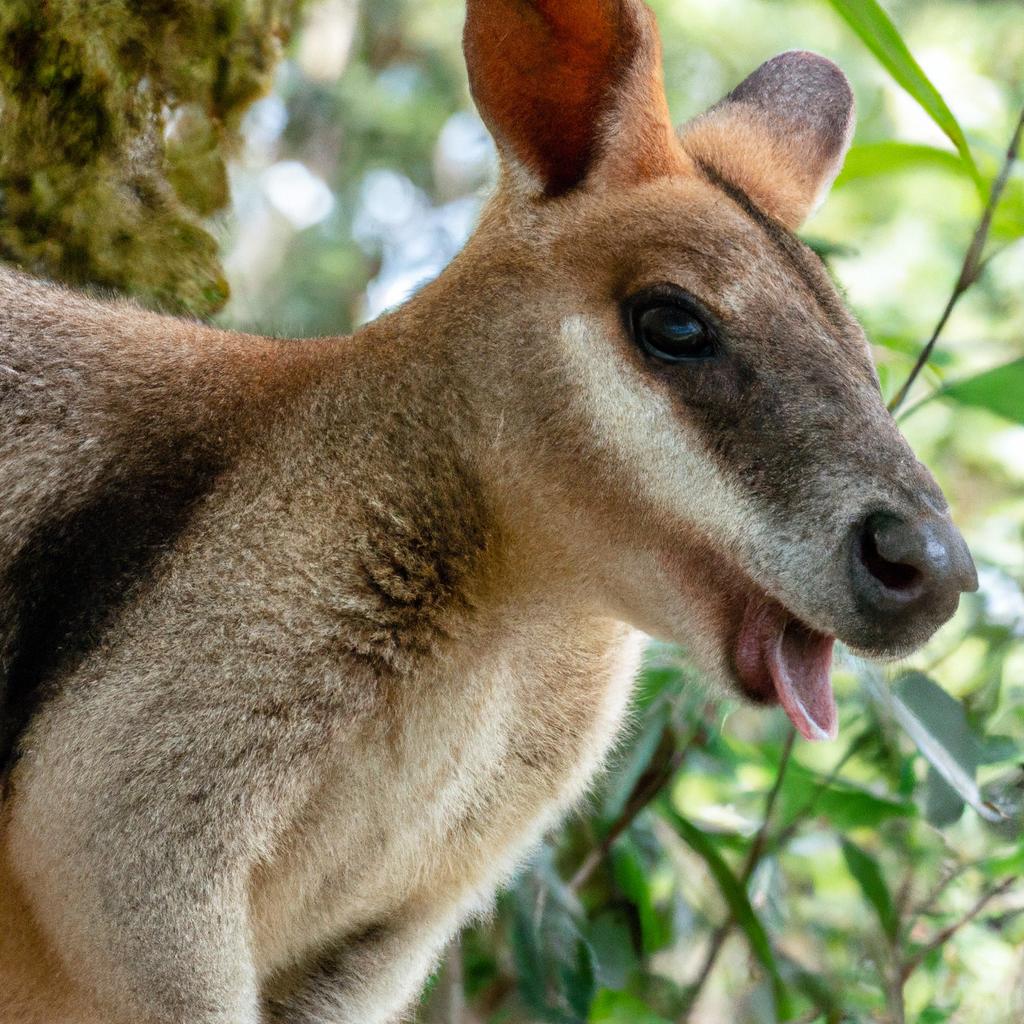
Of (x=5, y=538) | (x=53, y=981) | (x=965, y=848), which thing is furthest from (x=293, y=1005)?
(x=965, y=848)

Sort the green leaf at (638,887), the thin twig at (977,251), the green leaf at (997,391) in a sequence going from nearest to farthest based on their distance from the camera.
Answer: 1. the thin twig at (977,251)
2. the green leaf at (997,391)
3. the green leaf at (638,887)

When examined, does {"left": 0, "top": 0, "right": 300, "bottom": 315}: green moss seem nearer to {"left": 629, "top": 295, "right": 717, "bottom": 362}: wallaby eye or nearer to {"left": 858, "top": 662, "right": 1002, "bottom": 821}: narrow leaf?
{"left": 629, "top": 295, "right": 717, "bottom": 362}: wallaby eye

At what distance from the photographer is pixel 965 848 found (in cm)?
502

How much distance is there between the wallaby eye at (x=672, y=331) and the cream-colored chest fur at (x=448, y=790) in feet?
2.55

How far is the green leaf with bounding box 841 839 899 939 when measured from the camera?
439cm

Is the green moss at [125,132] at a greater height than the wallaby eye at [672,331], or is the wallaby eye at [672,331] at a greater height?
the wallaby eye at [672,331]

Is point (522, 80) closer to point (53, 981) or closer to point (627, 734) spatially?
point (627, 734)

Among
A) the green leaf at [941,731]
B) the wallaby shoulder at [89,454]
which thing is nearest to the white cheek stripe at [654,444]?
the wallaby shoulder at [89,454]

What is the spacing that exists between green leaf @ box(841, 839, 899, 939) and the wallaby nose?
2.02m

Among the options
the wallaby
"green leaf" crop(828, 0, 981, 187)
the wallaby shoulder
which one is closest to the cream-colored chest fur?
the wallaby

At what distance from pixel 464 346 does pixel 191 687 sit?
3.34 ft

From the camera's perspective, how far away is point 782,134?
374cm

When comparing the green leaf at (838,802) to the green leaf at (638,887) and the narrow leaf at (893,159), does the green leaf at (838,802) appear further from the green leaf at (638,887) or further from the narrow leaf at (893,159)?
the narrow leaf at (893,159)

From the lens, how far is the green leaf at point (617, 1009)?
Result: 14.9 ft
